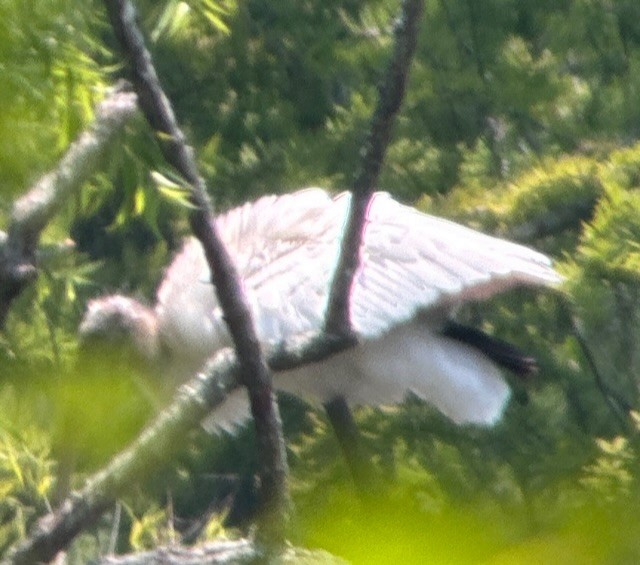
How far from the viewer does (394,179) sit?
4.98 metres

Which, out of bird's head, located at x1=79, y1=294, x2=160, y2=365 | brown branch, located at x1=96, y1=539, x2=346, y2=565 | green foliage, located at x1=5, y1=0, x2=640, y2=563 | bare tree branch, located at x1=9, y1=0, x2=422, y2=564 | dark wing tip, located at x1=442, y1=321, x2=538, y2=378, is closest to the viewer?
green foliage, located at x1=5, y1=0, x2=640, y2=563

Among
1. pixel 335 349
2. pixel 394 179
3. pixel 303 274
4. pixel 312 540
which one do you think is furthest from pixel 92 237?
pixel 312 540

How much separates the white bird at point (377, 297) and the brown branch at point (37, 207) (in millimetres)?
1720

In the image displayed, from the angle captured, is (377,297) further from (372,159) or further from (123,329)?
(372,159)

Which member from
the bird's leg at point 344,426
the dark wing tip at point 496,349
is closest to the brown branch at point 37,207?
the bird's leg at point 344,426

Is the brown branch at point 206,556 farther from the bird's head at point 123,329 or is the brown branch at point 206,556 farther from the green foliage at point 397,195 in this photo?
the bird's head at point 123,329

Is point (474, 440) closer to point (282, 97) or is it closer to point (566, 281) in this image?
point (566, 281)

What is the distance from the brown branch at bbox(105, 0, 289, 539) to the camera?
1.33m

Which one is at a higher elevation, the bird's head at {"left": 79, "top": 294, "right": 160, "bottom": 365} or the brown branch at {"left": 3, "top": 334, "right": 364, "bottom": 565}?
the brown branch at {"left": 3, "top": 334, "right": 364, "bottom": 565}

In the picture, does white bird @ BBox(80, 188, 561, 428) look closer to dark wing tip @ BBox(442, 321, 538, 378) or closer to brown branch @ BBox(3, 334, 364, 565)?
dark wing tip @ BBox(442, 321, 538, 378)

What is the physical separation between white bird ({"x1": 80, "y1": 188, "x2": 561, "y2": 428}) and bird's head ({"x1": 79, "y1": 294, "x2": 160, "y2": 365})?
0.17 feet

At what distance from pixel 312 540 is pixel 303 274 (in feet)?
8.46

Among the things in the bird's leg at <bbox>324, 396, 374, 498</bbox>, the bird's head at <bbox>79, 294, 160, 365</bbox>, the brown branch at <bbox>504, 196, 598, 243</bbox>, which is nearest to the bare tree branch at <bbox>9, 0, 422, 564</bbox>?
the bird's leg at <bbox>324, 396, 374, 498</bbox>

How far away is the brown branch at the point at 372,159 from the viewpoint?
49.1 inches
